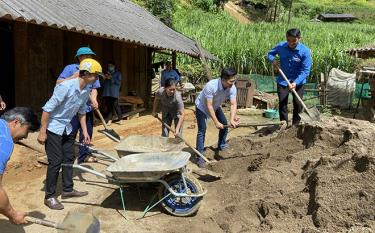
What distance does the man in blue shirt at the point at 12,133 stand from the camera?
118 inches

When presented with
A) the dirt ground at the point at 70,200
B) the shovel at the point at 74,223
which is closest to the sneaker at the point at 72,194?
the dirt ground at the point at 70,200

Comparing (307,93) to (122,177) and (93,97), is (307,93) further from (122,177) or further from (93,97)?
(122,177)

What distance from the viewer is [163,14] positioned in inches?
1133

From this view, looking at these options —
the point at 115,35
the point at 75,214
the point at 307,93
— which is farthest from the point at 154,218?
the point at 307,93

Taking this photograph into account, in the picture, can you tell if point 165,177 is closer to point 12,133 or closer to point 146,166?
point 146,166

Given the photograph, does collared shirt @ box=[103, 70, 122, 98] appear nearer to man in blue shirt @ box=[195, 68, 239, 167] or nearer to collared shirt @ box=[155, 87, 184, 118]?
collared shirt @ box=[155, 87, 184, 118]

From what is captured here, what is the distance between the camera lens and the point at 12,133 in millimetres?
3191

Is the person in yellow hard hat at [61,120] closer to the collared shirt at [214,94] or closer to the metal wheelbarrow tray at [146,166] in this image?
the metal wheelbarrow tray at [146,166]

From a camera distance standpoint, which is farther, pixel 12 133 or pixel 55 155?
pixel 55 155

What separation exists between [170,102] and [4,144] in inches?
159

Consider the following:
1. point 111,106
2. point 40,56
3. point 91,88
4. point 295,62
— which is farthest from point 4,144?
point 111,106

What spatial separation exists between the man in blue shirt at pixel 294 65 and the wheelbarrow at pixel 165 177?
307 cm

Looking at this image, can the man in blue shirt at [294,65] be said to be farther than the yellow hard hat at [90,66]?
Yes

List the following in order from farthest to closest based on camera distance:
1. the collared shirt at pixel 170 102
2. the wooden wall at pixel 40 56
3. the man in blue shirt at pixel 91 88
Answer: the wooden wall at pixel 40 56 → the collared shirt at pixel 170 102 → the man in blue shirt at pixel 91 88
